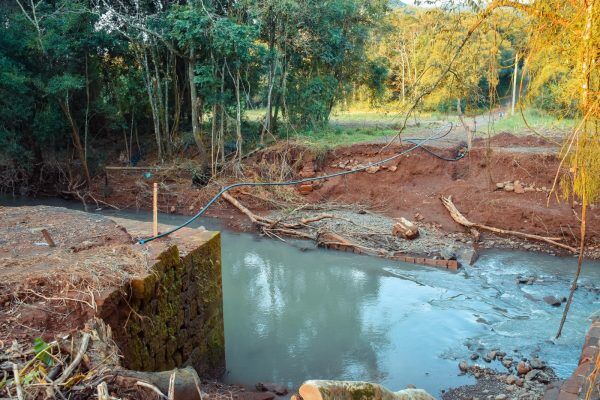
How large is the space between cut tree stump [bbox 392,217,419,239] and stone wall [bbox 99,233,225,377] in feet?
18.5

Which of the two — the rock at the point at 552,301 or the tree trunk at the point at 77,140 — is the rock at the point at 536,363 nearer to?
the rock at the point at 552,301

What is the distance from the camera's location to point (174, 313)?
450 centimetres

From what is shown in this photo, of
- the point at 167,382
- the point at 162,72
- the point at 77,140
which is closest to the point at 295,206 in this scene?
the point at 77,140

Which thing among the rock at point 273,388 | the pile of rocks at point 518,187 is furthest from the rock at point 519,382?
the pile of rocks at point 518,187

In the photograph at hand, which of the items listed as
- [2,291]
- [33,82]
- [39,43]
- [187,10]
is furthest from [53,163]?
[2,291]

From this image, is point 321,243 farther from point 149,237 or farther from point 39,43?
point 39,43

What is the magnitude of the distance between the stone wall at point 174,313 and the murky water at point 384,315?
0.74m

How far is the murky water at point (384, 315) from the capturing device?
596cm

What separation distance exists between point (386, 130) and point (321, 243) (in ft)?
23.3

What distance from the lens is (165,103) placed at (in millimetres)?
14672

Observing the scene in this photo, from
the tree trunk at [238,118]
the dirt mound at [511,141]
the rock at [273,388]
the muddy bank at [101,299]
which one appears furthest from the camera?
the tree trunk at [238,118]

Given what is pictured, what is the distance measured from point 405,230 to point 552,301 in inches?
129

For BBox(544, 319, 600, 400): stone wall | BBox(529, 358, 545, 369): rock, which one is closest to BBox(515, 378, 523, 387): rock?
BBox(529, 358, 545, 369): rock

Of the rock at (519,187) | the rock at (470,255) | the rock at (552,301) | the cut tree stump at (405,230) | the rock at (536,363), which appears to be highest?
the rock at (519,187)
